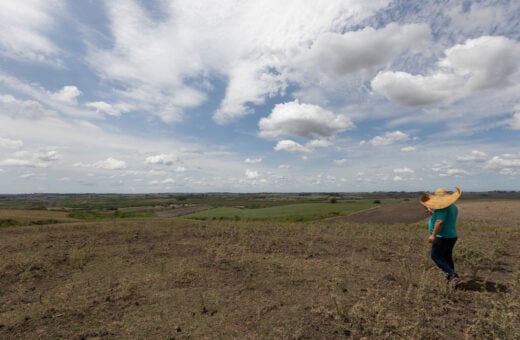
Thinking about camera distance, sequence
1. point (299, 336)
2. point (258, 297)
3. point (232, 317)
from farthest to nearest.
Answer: point (258, 297)
point (232, 317)
point (299, 336)

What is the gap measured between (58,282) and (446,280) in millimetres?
10358

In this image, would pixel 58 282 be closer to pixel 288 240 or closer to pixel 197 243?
pixel 197 243

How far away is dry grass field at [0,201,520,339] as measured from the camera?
503 cm

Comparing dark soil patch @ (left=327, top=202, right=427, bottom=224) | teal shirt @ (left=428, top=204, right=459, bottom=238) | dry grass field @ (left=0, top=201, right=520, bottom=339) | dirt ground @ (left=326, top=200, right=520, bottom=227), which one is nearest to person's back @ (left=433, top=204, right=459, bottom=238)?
teal shirt @ (left=428, top=204, right=459, bottom=238)

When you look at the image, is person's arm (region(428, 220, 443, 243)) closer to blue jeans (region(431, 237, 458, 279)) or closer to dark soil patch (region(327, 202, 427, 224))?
blue jeans (region(431, 237, 458, 279))

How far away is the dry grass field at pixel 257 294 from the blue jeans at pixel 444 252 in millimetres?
360

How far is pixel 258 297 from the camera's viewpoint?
6.54 metres

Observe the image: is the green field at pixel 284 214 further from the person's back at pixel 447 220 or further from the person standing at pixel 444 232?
the person's back at pixel 447 220

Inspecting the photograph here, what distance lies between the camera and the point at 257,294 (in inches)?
265

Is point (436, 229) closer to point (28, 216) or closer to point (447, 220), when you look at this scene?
point (447, 220)

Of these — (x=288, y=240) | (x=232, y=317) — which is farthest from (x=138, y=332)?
(x=288, y=240)

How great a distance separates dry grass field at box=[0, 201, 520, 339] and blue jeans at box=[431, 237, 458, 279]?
0.36m

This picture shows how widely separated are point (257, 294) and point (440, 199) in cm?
520

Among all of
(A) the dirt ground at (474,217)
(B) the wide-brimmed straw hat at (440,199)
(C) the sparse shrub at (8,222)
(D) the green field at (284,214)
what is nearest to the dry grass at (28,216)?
(C) the sparse shrub at (8,222)
